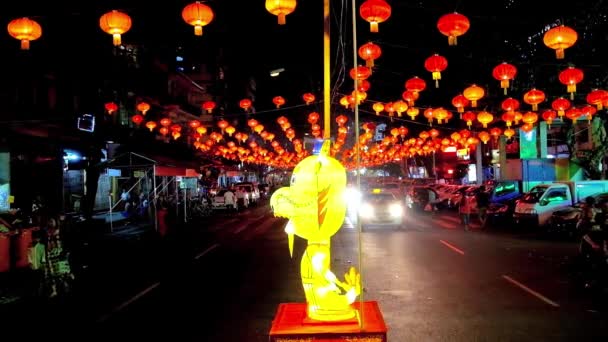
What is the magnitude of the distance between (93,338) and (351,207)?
2727 centimetres

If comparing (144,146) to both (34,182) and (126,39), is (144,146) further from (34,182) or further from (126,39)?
(34,182)

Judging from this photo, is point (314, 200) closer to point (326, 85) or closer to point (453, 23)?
point (326, 85)

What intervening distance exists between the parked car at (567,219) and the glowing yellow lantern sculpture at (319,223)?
15904 mm

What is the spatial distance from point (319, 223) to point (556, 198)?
1846 centimetres

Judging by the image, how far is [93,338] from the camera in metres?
7.05

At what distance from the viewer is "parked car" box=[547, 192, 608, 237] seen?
18031 millimetres

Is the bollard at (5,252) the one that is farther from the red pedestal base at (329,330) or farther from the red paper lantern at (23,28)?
the red pedestal base at (329,330)

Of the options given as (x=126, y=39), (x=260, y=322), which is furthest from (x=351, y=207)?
(x=260, y=322)

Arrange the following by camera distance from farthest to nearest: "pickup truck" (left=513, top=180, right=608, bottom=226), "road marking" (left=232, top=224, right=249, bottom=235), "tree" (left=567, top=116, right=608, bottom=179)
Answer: "tree" (left=567, top=116, right=608, bottom=179) → "road marking" (left=232, top=224, right=249, bottom=235) → "pickup truck" (left=513, top=180, right=608, bottom=226)

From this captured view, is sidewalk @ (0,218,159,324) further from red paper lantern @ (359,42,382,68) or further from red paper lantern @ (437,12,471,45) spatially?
red paper lantern @ (437,12,471,45)

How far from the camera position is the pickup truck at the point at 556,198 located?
20.1 metres

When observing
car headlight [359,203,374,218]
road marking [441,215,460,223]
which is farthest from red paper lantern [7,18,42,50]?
road marking [441,215,460,223]

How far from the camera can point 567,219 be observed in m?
18.2

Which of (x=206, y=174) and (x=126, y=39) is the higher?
(x=126, y=39)
